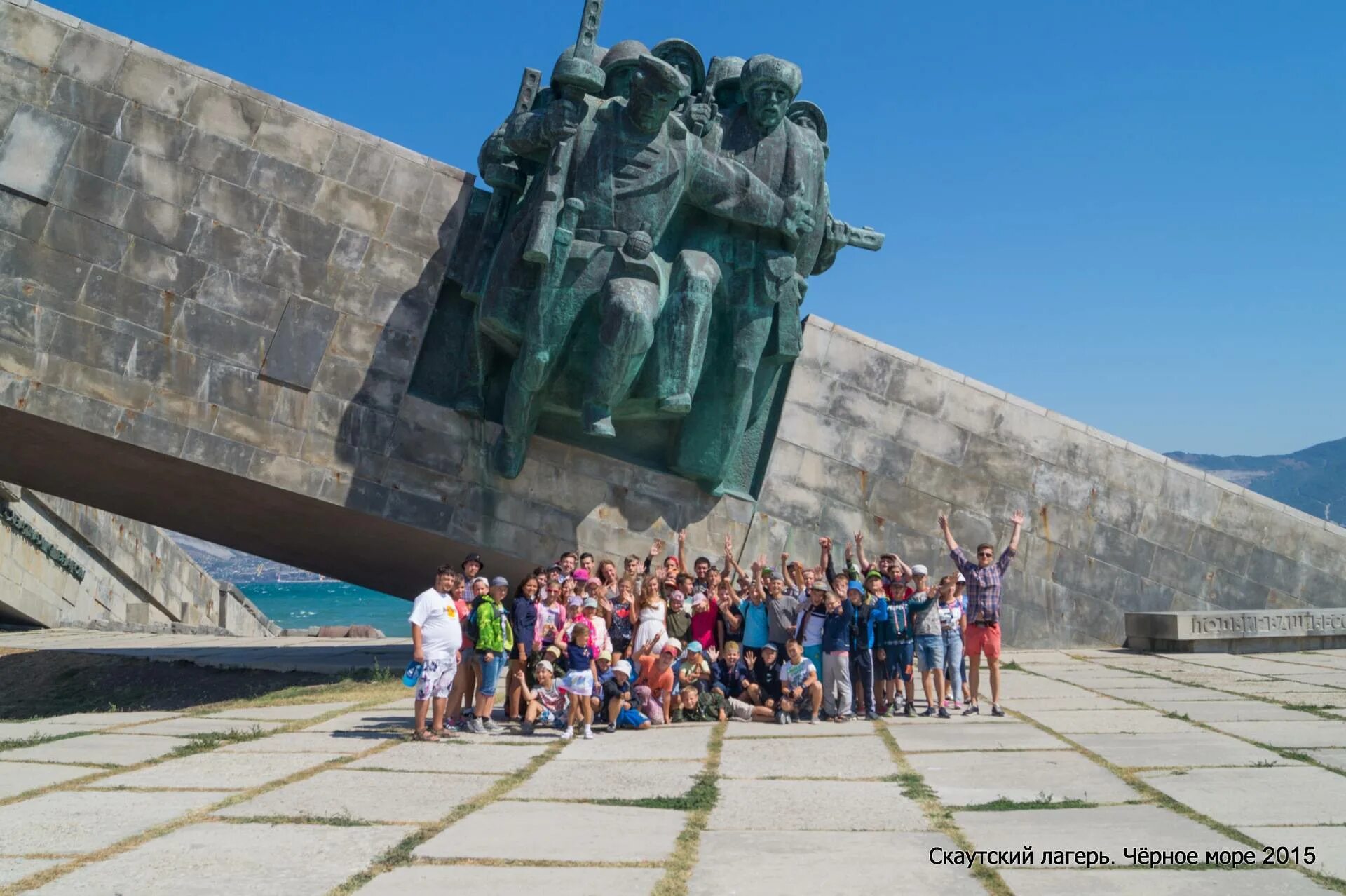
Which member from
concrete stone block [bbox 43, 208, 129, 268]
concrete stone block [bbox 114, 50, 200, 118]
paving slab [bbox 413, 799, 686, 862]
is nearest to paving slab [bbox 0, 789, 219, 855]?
paving slab [bbox 413, 799, 686, 862]

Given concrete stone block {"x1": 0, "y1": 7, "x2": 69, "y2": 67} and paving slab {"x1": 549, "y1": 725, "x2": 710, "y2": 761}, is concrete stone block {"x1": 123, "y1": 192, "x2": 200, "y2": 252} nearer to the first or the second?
concrete stone block {"x1": 0, "y1": 7, "x2": 69, "y2": 67}

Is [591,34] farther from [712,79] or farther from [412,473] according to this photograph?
[412,473]

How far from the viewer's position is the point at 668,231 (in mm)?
10266

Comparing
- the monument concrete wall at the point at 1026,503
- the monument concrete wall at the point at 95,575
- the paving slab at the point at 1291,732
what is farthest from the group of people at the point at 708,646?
the monument concrete wall at the point at 95,575

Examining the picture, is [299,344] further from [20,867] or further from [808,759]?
[20,867]

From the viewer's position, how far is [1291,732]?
6961 millimetres

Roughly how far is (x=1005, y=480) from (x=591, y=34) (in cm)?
682

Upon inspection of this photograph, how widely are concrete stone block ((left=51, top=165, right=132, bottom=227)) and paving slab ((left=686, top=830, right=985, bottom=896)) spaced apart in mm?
8062

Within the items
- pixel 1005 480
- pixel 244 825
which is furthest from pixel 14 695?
pixel 1005 480

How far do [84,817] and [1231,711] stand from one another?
24.3 feet

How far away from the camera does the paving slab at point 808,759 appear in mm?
6039

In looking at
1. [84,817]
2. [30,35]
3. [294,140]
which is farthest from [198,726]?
[30,35]

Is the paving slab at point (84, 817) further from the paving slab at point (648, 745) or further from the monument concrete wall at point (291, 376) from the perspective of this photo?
the monument concrete wall at point (291, 376)

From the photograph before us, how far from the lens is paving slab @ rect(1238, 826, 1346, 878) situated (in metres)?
4.11
